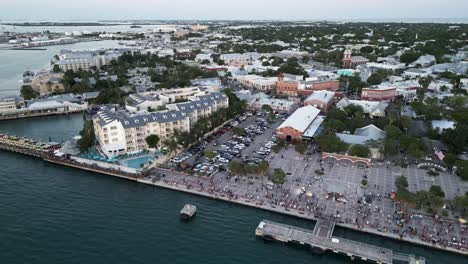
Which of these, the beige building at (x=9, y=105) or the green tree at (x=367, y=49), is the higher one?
the green tree at (x=367, y=49)

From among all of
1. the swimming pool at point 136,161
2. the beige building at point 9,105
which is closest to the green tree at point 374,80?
the swimming pool at point 136,161

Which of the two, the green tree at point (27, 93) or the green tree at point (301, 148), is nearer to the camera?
the green tree at point (301, 148)

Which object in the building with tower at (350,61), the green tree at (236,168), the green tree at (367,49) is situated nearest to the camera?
the green tree at (236,168)

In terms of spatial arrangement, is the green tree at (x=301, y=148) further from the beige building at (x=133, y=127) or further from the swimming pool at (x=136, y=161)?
the swimming pool at (x=136, y=161)

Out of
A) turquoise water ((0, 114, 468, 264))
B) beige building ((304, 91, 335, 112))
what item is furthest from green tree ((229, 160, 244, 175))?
beige building ((304, 91, 335, 112))

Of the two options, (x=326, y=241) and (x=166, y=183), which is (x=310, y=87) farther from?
(x=326, y=241)

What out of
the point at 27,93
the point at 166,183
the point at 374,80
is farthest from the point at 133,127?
the point at 374,80
